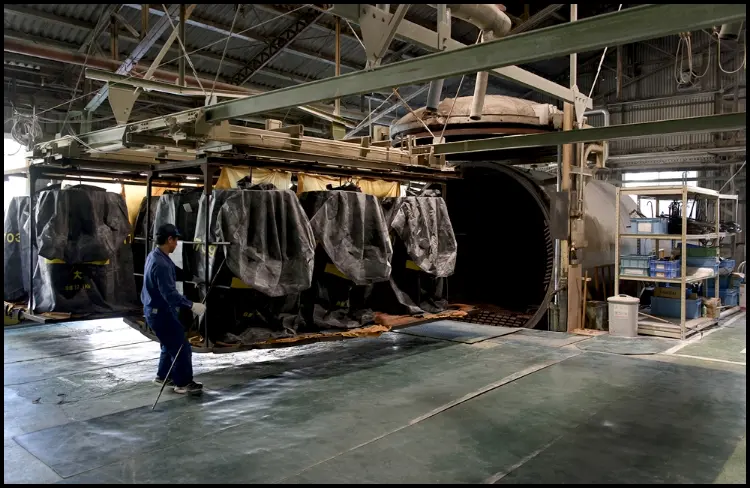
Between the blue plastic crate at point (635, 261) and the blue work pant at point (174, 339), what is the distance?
7.26m

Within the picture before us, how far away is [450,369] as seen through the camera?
24.1 feet

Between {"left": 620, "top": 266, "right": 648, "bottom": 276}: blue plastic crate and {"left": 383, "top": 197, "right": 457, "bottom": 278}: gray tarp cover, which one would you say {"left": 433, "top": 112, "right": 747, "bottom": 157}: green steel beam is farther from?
{"left": 620, "top": 266, "right": 648, "bottom": 276}: blue plastic crate

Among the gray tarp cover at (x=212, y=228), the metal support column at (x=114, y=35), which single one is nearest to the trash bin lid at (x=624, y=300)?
the gray tarp cover at (x=212, y=228)

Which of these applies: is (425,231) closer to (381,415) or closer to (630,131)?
→ (630,131)

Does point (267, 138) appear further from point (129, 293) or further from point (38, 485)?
point (38, 485)

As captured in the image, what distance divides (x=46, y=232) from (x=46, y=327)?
9.89 feet

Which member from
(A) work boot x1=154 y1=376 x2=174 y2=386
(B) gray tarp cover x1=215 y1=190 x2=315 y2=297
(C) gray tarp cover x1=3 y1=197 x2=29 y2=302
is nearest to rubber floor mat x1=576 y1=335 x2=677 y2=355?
(B) gray tarp cover x1=215 y1=190 x2=315 y2=297

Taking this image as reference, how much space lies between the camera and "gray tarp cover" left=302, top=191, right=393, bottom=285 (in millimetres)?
7340

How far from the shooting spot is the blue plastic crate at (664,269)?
9.48 meters

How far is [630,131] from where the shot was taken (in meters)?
6.34

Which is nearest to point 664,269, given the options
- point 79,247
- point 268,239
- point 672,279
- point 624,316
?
point 672,279

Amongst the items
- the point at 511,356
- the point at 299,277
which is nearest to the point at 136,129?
the point at 299,277

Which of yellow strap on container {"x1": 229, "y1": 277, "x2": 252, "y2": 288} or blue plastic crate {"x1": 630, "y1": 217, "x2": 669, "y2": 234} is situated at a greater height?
blue plastic crate {"x1": 630, "y1": 217, "x2": 669, "y2": 234}

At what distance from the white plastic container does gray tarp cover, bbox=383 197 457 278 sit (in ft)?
10.2
